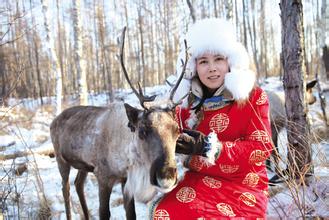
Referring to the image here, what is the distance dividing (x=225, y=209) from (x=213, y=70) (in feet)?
3.12

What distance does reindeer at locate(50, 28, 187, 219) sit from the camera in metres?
2.12

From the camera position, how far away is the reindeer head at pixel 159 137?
200 centimetres

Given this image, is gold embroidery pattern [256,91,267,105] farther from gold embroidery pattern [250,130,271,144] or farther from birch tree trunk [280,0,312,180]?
birch tree trunk [280,0,312,180]

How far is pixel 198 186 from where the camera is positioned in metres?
2.16

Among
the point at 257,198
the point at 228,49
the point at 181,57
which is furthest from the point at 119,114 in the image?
the point at 257,198

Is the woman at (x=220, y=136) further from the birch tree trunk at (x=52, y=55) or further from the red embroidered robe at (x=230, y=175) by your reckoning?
the birch tree trunk at (x=52, y=55)

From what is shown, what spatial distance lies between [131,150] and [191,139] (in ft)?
2.71

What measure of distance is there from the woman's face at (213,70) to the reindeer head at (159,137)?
0.16 m

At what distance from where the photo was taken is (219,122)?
7.58 feet

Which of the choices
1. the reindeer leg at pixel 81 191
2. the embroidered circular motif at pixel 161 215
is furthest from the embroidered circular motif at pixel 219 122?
the reindeer leg at pixel 81 191

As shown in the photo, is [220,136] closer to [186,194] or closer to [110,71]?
[186,194]

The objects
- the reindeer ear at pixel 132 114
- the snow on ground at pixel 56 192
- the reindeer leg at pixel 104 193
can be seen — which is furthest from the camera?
the reindeer leg at pixel 104 193

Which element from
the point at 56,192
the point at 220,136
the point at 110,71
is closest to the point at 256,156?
the point at 220,136

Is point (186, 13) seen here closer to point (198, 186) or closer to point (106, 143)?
point (106, 143)
